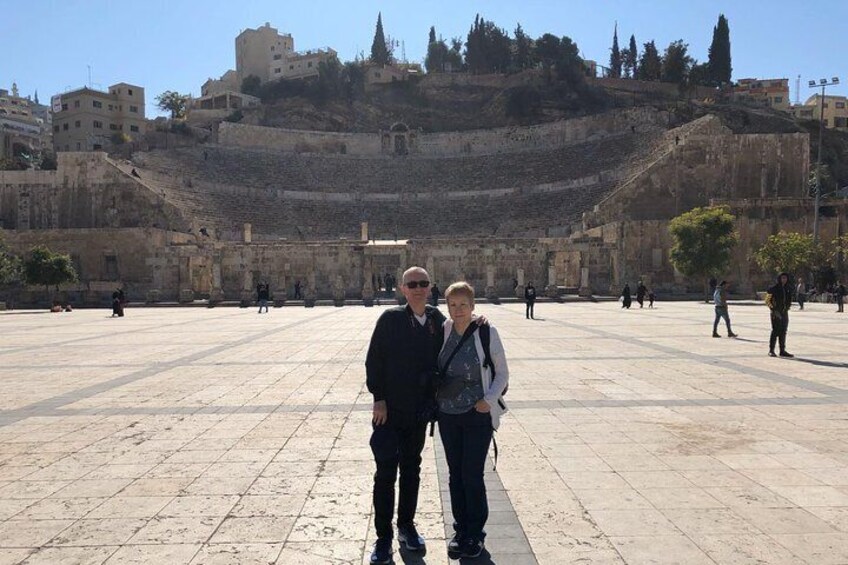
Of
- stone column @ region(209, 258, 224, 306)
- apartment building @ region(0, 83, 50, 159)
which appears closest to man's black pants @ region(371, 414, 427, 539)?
stone column @ region(209, 258, 224, 306)

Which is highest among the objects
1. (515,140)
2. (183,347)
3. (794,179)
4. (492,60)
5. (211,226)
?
(492,60)

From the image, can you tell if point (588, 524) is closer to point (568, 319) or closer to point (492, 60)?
point (568, 319)

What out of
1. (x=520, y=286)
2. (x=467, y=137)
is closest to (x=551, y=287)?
(x=520, y=286)

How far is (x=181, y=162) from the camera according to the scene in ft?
180

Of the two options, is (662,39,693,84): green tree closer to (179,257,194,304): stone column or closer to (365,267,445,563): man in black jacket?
(179,257,194,304): stone column

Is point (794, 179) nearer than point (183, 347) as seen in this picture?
No

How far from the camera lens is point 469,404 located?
3.66m

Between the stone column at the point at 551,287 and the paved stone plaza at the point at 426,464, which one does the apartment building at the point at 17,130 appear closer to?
the stone column at the point at 551,287

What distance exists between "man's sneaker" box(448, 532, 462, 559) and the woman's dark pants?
33 millimetres

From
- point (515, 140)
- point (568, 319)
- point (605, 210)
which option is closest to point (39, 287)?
point (568, 319)

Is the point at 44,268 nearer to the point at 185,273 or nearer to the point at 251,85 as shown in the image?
the point at 185,273

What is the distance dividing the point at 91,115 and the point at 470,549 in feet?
276

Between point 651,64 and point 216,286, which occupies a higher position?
point 651,64

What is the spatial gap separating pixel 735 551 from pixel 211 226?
148ft
